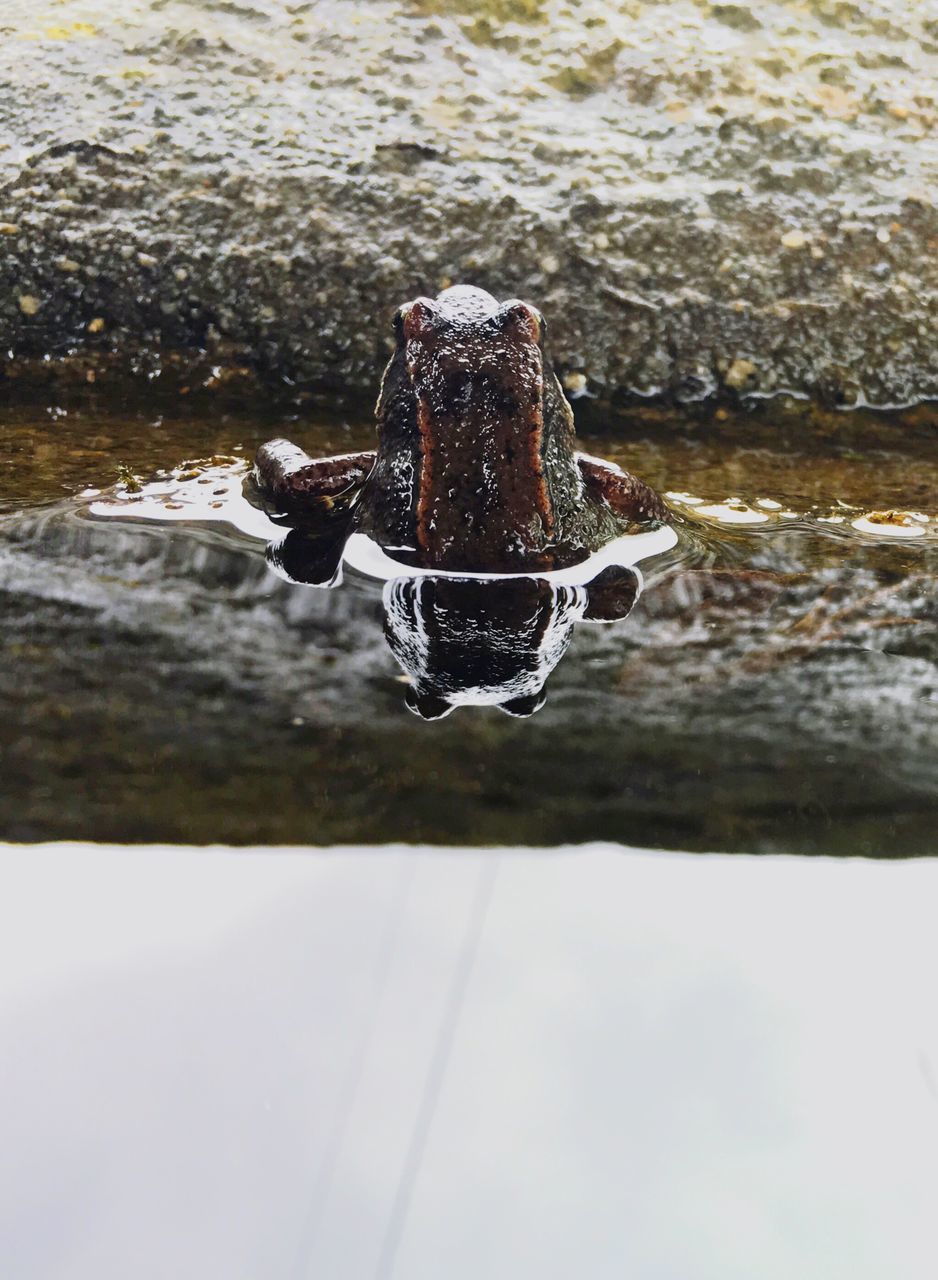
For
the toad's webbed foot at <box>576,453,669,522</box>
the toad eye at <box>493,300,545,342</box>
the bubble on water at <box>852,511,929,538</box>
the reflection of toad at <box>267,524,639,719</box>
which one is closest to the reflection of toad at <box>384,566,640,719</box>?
the reflection of toad at <box>267,524,639,719</box>

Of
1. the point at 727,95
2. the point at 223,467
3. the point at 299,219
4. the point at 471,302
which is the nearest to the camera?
the point at 471,302

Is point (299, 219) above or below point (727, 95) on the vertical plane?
below

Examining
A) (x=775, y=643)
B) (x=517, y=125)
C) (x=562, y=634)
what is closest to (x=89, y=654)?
(x=562, y=634)

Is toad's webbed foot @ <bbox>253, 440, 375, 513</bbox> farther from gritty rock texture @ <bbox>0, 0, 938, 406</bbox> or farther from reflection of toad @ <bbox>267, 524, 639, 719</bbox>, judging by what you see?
gritty rock texture @ <bbox>0, 0, 938, 406</bbox>

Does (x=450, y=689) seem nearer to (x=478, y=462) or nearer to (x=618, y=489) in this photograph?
(x=478, y=462)

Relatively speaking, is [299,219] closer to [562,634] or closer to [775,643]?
[562,634]

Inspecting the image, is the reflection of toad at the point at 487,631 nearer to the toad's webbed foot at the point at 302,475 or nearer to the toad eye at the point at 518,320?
the toad's webbed foot at the point at 302,475

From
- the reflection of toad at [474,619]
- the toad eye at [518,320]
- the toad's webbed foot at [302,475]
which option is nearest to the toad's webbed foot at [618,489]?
the reflection of toad at [474,619]
